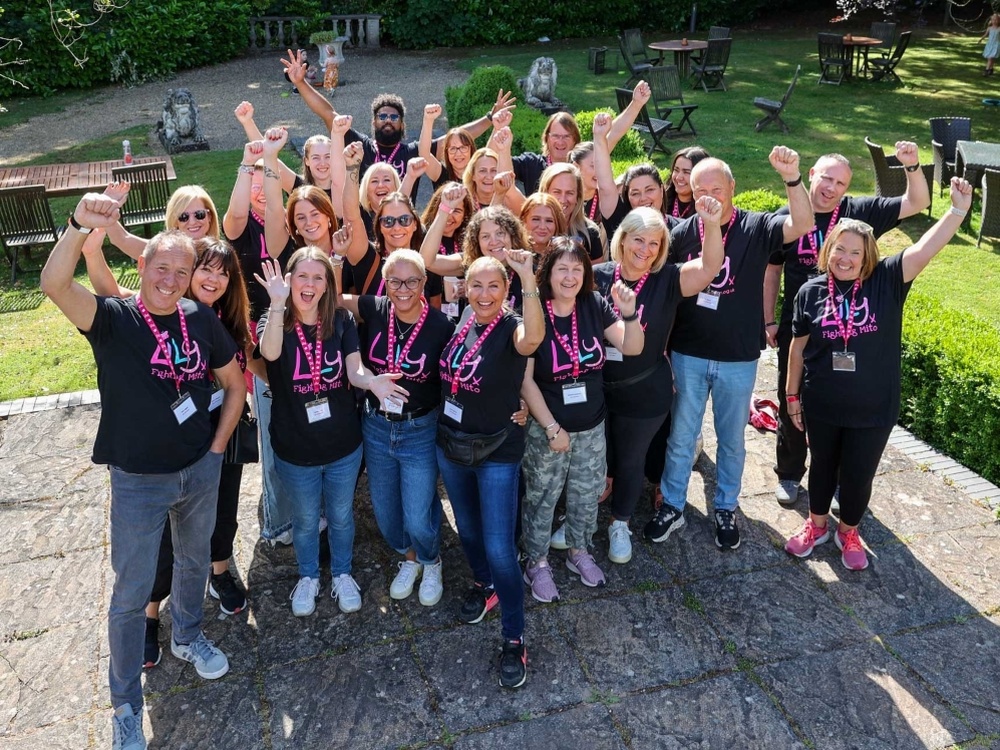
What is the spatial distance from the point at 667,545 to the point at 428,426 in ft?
5.80

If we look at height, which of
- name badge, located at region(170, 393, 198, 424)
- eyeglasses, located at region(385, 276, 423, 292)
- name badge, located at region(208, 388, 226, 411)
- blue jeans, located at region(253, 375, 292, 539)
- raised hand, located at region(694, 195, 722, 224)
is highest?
raised hand, located at region(694, 195, 722, 224)

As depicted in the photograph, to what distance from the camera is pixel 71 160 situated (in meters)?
14.4

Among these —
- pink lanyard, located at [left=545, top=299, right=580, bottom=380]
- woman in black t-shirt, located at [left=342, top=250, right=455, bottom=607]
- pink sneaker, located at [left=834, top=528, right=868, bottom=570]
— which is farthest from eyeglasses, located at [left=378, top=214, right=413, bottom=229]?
pink sneaker, located at [left=834, top=528, right=868, bottom=570]

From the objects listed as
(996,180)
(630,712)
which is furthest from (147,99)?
(630,712)

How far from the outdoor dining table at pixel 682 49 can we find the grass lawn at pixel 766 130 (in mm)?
986

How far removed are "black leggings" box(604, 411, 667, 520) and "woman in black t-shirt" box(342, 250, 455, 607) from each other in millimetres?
1090

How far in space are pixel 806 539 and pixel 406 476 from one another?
2.42 m

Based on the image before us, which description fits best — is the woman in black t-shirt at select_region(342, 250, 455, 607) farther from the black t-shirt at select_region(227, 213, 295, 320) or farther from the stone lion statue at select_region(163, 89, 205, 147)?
the stone lion statue at select_region(163, 89, 205, 147)

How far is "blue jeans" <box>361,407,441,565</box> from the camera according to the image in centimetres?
444

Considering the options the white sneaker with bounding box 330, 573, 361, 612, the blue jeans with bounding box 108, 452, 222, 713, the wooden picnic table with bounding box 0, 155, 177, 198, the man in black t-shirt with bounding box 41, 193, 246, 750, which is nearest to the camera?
the man in black t-shirt with bounding box 41, 193, 246, 750

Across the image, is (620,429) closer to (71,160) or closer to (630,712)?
(630,712)

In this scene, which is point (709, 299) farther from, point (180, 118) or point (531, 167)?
point (180, 118)

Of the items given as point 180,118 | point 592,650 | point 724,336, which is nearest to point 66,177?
point 180,118

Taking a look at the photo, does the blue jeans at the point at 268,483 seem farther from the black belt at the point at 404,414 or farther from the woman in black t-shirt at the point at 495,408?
the woman in black t-shirt at the point at 495,408
